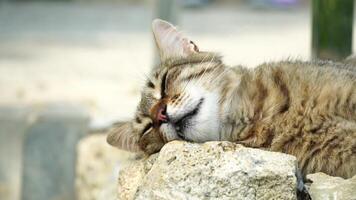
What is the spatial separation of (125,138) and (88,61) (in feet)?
16.0

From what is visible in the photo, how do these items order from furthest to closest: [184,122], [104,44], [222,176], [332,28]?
[104,44] → [332,28] → [184,122] → [222,176]

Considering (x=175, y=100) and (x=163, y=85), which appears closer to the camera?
(x=175, y=100)

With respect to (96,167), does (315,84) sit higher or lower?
higher

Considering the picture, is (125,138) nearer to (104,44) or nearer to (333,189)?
(333,189)

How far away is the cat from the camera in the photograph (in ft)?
10.3

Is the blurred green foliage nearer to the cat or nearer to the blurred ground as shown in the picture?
the blurred ground

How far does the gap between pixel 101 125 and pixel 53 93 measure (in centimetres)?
142

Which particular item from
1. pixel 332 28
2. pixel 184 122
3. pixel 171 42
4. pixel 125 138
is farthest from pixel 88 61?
pixel 184 122

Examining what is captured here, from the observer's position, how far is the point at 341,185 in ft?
9.25

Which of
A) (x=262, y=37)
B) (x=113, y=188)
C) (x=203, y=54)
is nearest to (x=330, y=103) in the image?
(x=203, y=54)

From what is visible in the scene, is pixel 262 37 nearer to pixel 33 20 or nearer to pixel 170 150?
pixel 33 20

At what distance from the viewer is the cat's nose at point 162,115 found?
10.5 ft

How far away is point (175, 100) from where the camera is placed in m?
3.20

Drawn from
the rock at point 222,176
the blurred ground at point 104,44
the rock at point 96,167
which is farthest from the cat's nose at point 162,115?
the blurred ground at point 104,44
